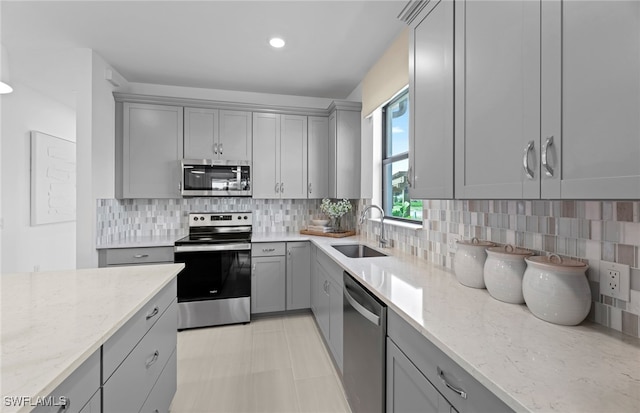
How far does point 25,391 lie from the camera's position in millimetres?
636

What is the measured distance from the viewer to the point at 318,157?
353 cm

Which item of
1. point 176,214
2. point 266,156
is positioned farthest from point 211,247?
point 266,156

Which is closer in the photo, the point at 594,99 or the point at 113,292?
the point at 594,99

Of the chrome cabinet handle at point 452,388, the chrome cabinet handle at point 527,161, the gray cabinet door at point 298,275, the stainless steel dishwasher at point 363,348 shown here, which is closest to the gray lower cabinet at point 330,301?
the stainless steel dishwasher at point 363,348

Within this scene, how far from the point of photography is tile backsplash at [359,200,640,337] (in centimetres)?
92

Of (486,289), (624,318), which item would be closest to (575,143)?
(624,318)

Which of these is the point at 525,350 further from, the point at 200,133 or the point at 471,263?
the point at 200,133

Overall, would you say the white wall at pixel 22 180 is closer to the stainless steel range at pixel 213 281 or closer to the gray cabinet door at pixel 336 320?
the stainless steel range at pixel 213 281

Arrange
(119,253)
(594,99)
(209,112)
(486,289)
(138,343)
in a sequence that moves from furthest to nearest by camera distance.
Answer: (209,112)
(119,253)
(486,289)
(138,343)
(594,99)

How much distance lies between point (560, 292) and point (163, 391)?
6.24 ft

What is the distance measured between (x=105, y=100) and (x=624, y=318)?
3883 mm

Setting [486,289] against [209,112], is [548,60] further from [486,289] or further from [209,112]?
[209,112]

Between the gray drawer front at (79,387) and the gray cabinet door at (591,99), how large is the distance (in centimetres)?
148

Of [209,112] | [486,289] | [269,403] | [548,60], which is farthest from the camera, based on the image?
[209,112]
